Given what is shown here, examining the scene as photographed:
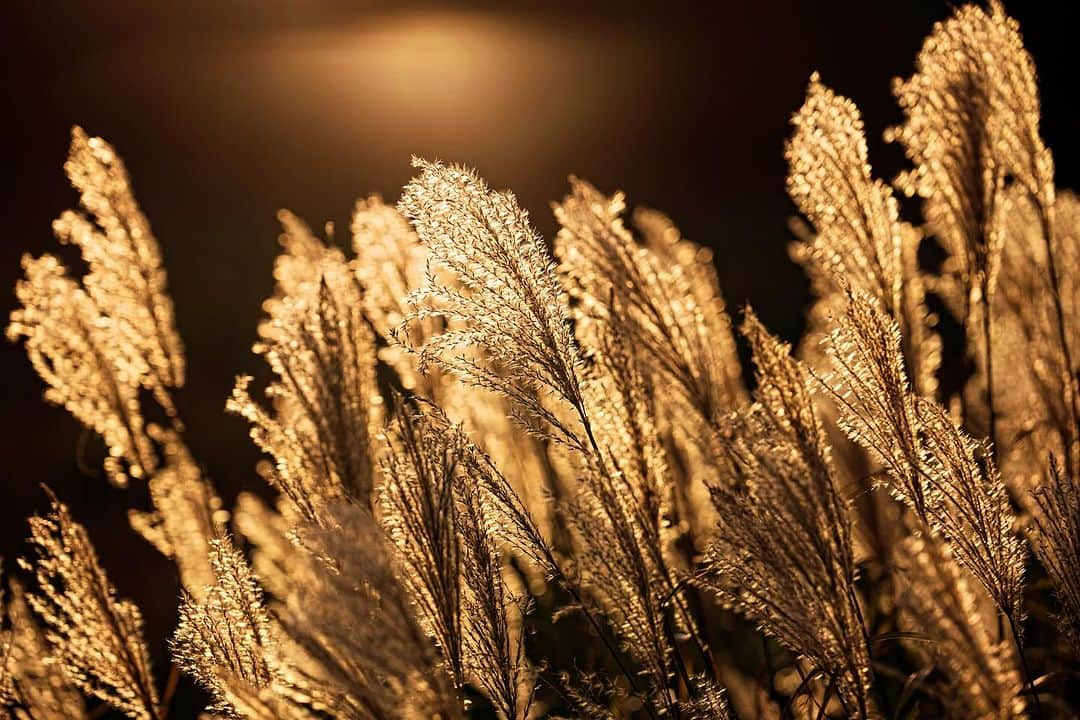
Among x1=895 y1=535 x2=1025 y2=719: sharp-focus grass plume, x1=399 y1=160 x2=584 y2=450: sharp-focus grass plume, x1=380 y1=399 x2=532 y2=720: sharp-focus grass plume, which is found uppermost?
x1=399 y1=160 x2=584 y2=450: sharp-focus grass plume

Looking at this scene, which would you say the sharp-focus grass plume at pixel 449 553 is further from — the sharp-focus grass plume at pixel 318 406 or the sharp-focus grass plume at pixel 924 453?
the sharp-focus grass plume at pixel 924 453

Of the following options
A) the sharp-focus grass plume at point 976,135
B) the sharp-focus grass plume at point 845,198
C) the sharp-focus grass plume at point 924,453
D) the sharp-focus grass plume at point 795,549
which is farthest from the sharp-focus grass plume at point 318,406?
the sharp-focus grass plume at point 976,135

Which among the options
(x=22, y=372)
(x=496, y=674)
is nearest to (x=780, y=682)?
(x=496, y=674)

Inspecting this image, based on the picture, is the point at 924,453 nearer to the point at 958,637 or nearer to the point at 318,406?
the point at 958,637

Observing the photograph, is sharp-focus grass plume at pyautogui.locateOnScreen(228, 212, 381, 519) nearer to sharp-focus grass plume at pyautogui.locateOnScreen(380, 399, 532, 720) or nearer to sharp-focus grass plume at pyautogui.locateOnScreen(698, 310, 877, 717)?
sharp-focus grass plume at pyautogui.locateOnScreen(380, 399, 532, 720)

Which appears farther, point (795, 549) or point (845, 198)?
point (845, 198)

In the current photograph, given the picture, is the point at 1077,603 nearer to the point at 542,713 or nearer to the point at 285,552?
the point at 542,713

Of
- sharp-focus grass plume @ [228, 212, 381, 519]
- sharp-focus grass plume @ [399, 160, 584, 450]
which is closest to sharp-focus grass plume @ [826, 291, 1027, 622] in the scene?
sharp-focus grass plume @ [399, 160, 584, 450]

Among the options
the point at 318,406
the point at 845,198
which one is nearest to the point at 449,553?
the point at 318,406

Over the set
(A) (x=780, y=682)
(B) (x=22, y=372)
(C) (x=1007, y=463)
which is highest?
(B) (x=22, y=372)

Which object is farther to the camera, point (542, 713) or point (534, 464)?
point (534, 464)

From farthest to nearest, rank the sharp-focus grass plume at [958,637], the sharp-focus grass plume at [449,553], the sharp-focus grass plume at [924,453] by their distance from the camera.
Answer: the sharp-focus grass plume at [958,637], the sharp-focus grass plume at [924,453], the sharp-focus grass plume at [449,553]
